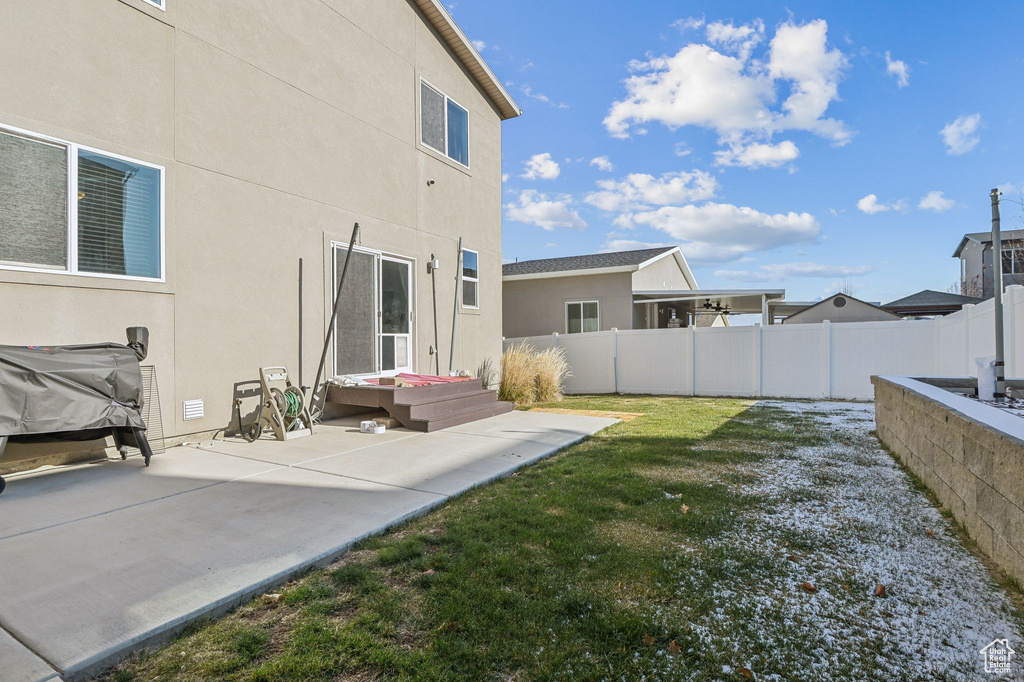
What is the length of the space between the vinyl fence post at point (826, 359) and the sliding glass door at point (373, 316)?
7826 millimetres

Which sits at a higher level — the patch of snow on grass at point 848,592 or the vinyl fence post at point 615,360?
the vinyl fence post at point 615,360

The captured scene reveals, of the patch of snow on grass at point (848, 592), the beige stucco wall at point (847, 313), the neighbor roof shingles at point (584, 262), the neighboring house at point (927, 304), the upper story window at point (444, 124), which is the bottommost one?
the patch of snow on grass at point (848, 592)

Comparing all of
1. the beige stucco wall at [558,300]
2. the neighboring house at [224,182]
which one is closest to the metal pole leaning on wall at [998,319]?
the neighboring house at [224,182]

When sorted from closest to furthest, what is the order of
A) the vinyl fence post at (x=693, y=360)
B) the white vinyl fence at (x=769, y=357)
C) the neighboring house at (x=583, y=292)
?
the white vinyl fence at (x=769, y=357), the vinyl fence post at (x=693, y=360), the neighboring house at (x=583, y=292)

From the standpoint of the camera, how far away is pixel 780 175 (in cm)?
1556

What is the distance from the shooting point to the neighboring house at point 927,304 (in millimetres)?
16219

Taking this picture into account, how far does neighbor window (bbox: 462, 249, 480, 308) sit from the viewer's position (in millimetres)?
9516

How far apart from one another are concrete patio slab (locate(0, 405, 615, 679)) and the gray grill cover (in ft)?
1.57

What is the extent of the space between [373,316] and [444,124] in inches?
153

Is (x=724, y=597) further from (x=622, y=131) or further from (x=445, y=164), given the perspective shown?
(x=622, y=131)

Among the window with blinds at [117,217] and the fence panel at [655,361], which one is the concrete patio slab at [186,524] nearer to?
the window with blinds at [117,217]

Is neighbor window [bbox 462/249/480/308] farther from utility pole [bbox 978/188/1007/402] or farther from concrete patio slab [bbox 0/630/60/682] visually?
concrete patio slab [bbox 0/630/60/682]

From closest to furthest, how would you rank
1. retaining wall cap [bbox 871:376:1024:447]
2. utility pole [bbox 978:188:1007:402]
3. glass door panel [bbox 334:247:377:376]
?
retaining wall cap [bbox 871:376:1024:447], utility pole [bbox 978:188:1007:402], glass door panel [bbox 334:247:377:376]

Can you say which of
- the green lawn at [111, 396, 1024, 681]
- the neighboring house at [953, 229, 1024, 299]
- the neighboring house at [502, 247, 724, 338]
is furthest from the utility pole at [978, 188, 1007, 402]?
the neighboring house at [953, 229, 1024, 299]
